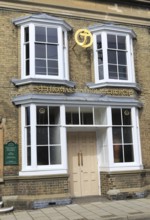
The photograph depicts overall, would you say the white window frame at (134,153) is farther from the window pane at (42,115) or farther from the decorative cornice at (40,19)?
the decorative cornice at (40,19)

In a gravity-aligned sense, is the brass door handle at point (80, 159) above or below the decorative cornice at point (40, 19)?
below

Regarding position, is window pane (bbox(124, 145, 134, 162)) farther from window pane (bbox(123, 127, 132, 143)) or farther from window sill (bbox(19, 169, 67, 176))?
window sill (bbox(19, 169, 67, 176))

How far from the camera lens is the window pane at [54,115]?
12.3m

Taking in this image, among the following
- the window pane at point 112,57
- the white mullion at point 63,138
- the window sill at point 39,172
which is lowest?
the window sill at point 39,172

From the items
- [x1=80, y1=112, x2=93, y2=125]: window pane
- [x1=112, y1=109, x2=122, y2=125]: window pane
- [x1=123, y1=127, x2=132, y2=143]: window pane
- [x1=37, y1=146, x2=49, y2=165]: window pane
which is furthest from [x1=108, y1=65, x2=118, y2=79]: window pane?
[x1=37, y1=146, x2=49, y2=165]: window pane

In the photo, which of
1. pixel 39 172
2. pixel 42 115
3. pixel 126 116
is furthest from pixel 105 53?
pixel 39 172

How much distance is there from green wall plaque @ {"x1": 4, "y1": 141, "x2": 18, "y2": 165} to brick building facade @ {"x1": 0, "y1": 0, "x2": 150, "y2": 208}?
4 cm

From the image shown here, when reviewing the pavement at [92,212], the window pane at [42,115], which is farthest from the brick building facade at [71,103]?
the pavement at [92,212]

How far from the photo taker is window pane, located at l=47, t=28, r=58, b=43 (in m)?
12.7

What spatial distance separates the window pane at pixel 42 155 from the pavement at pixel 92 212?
5.27 feet

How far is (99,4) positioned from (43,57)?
11.8ft

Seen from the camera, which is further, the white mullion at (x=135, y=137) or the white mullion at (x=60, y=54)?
the white mullion at (x=135, y=137)

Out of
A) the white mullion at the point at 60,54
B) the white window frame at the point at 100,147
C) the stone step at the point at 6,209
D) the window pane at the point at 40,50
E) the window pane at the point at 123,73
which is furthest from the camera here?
the window pane at the point at 123,73

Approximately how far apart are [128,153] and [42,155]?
3.50 meters
